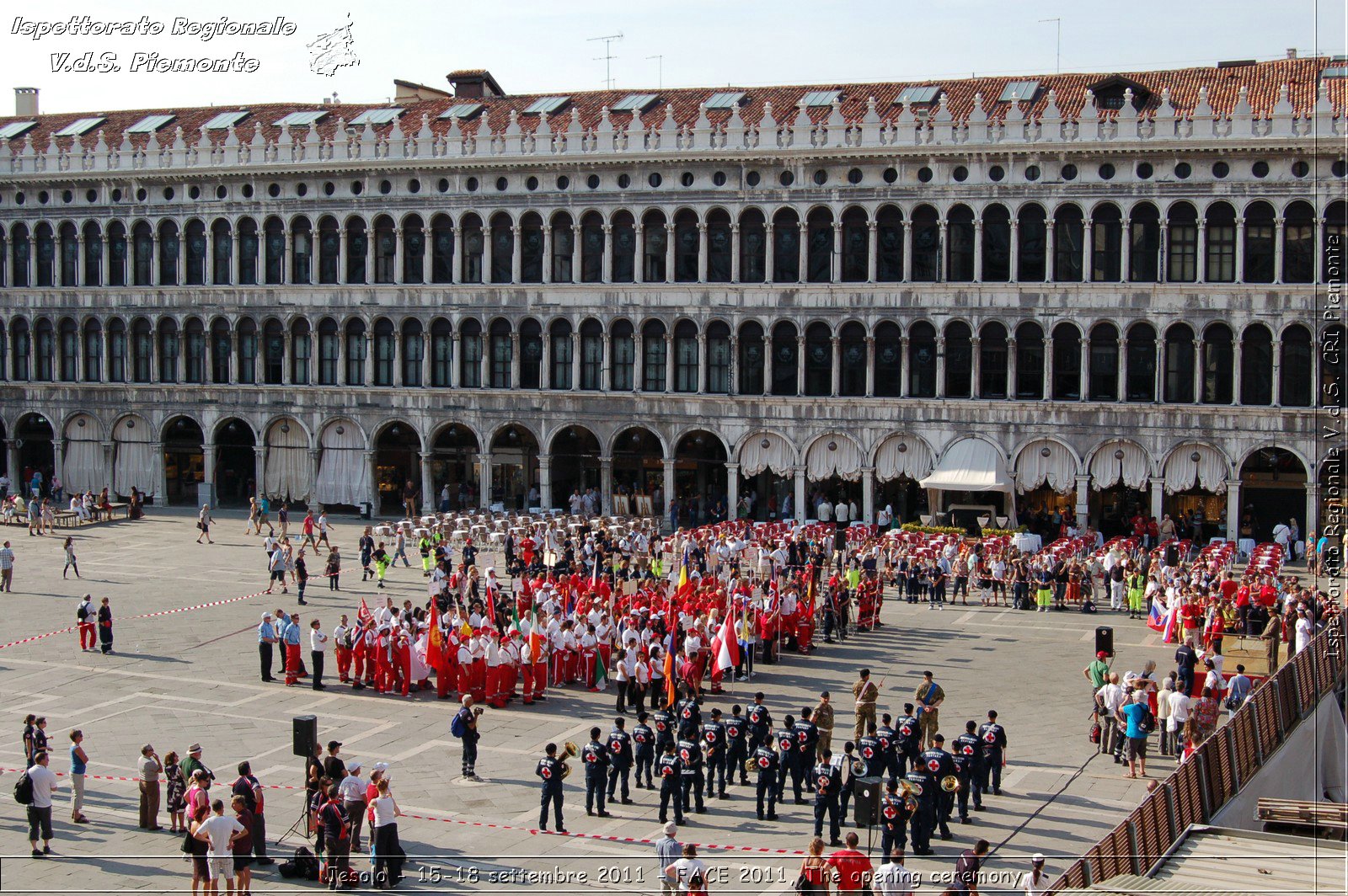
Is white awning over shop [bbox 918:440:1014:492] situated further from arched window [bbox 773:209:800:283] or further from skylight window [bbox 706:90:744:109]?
skylight window [bbox 706:90:744:109]

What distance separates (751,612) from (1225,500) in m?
24.1

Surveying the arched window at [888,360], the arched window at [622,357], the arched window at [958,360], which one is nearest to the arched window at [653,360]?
the arched window at [622,357]

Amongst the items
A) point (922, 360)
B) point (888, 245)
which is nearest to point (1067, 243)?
point (888, 245)

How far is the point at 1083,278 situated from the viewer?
164 ft

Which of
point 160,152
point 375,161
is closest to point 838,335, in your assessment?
point 375,161

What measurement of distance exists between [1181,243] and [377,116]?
1225 inches

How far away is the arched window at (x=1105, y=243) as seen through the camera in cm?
4994

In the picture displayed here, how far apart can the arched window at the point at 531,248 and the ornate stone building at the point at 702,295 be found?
0.61 feet

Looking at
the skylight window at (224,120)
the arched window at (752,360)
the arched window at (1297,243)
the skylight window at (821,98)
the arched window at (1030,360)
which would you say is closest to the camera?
the arched window at (1297,243)

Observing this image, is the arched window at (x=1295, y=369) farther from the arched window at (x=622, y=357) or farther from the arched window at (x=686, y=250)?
the arched window at (x=622, y=357)

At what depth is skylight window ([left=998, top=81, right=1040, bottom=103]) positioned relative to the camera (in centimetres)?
5203

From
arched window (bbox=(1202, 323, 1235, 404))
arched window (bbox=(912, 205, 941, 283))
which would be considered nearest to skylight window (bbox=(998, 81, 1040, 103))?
arched window (bbox=(912, 205, 941, 283))

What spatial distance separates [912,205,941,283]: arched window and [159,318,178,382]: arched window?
30.4 m

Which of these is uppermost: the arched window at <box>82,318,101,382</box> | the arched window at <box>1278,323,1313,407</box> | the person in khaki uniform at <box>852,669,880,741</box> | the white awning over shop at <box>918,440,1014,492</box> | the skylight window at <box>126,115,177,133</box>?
the skylight window at <box>126,115,177,133</box>
